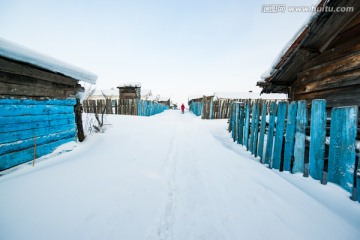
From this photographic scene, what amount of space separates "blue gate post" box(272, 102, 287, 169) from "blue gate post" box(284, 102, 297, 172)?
0.49ft

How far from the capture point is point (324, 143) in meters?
2.83

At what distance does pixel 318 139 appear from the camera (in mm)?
2896

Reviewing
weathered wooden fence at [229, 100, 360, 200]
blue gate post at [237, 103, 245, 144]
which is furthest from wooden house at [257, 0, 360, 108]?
blue gate post at [237, 103, 245, 144]

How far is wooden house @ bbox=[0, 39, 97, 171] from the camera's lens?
11.1ft

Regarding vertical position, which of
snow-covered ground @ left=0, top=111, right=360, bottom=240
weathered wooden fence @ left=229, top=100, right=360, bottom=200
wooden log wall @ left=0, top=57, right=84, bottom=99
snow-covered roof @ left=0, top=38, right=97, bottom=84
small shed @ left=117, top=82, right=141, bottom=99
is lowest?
snow-covered ground @ left=0, top=111, right=360, bottom=240

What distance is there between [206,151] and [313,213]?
9.78 ft

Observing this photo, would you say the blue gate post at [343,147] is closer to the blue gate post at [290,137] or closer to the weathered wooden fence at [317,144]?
the weathered wooden fence at [317,144]

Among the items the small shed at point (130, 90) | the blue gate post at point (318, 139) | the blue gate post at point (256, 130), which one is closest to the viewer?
the blue gate post at point (318, 139)

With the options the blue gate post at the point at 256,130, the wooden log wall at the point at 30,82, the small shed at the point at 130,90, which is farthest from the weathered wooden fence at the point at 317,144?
the small shed at the point at 130,90

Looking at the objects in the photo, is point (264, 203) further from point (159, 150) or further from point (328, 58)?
point (328, 58)

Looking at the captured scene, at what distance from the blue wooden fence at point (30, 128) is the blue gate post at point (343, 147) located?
5603 millimetres

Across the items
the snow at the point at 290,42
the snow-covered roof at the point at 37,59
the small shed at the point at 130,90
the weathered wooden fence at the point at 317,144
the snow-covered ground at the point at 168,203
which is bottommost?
the snow-covered ground at the point at 168,203

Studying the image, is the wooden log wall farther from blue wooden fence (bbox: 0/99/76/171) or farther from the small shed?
the small shed

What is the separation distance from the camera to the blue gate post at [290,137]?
11.0 feet
